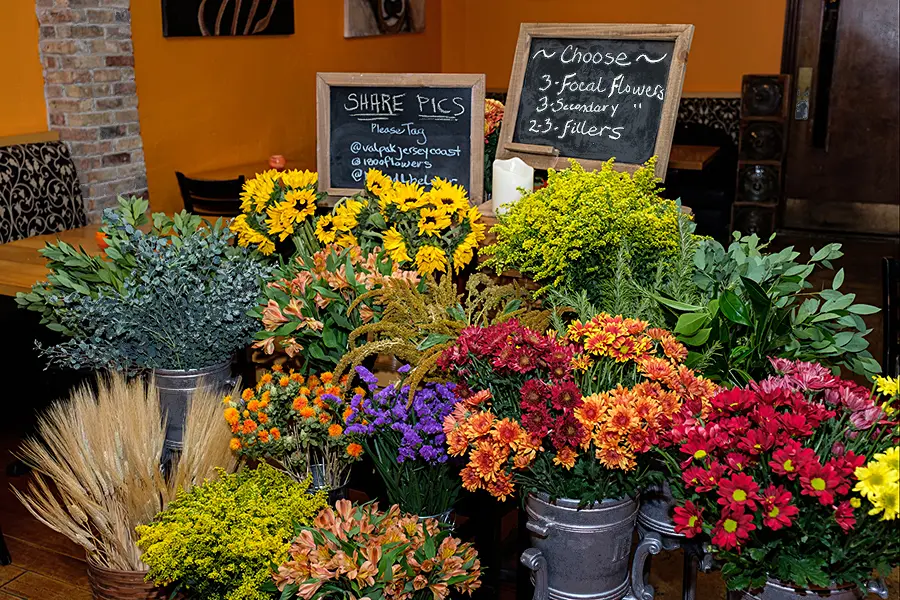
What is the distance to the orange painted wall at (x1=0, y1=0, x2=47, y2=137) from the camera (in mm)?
3965

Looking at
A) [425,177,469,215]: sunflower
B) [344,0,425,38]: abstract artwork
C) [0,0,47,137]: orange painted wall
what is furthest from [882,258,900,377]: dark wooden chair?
[344,0,425,38]: abstract artwork

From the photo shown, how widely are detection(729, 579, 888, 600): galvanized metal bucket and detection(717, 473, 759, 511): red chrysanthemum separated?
0.12 metres

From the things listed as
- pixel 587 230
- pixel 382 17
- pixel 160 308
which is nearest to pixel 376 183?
pixel 160 308

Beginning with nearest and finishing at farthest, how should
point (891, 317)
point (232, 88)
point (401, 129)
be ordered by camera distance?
point (891, 317) < point (401, 129) < point (232, 88)

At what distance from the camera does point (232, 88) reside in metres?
5.39

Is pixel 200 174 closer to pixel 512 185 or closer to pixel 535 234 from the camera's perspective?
pixel 512 185

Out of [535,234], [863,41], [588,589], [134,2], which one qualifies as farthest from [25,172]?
[863,41]

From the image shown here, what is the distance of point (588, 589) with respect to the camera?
1.19 meters

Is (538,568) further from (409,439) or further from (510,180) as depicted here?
(510,180)

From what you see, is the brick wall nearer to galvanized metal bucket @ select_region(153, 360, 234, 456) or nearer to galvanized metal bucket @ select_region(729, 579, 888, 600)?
galvanized metal bucket @ select_region(153, 360, 234, 456)

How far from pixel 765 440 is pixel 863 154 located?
6601 mm

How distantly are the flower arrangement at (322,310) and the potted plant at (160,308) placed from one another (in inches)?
3.0

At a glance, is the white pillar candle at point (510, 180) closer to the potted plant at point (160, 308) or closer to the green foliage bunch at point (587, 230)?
the green foliage bunch at point (587, 230)

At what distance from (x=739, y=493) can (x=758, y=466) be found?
0.20 feet
